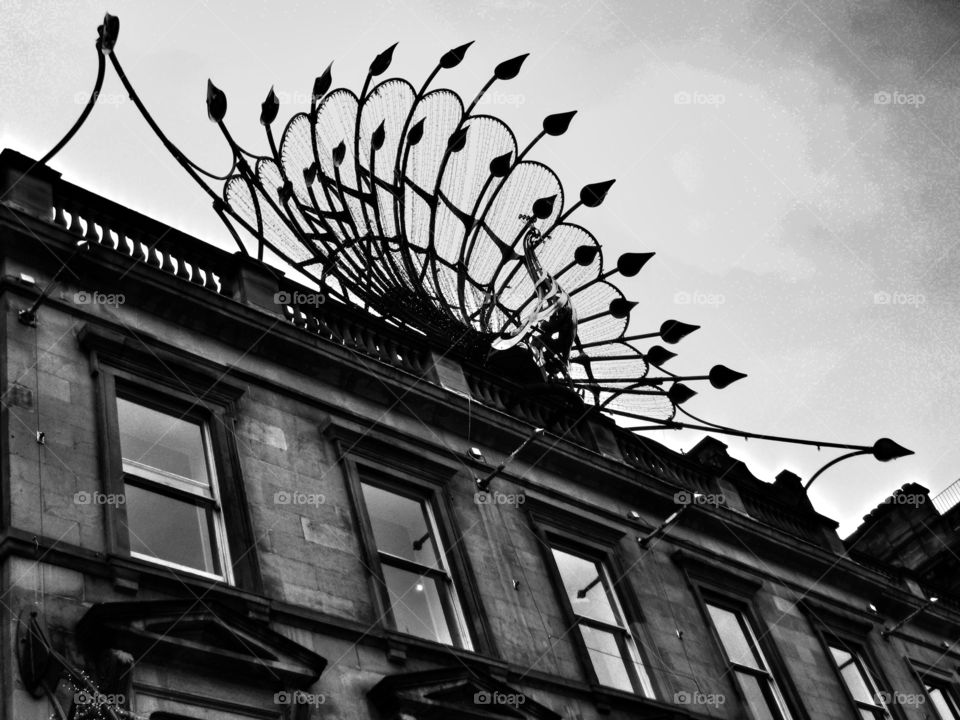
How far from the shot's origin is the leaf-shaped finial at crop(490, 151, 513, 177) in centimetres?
1798

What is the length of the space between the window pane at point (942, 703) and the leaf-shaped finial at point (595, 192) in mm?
12004

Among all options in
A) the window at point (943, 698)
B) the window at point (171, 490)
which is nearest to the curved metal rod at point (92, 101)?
the window at point (171, 490)

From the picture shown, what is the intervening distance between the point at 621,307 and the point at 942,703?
10.2m

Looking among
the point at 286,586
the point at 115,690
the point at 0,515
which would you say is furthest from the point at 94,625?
the point at 286,586

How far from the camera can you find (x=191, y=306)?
15.2 meters

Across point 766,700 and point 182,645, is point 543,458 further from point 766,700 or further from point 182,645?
point 182,645

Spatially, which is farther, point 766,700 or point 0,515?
point 766,700

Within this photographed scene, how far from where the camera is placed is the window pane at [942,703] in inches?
899

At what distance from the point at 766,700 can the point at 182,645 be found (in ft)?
33.7

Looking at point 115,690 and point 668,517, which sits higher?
point 668,517

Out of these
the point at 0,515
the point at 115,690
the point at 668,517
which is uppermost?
the point at 668,517
